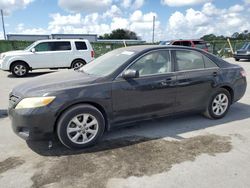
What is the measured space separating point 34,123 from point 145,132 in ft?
6.38

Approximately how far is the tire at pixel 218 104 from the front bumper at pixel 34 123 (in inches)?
122

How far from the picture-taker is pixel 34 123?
387 centimetres

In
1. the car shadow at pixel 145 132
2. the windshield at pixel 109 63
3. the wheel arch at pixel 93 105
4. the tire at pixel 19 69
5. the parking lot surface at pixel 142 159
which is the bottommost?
the parking lot surface at pixel 142 159

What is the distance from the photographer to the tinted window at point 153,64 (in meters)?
4.68

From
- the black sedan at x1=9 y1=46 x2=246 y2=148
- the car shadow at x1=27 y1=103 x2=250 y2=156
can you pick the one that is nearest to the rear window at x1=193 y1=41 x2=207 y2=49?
the car shadow at x1=27 y1=103 x2=250 y2=156

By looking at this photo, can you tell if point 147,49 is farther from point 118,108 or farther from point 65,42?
point 65,42

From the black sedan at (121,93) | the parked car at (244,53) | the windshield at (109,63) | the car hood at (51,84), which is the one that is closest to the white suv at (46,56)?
the windshield at (109,63)

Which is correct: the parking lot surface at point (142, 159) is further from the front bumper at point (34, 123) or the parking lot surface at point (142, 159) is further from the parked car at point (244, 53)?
the parked car at point (244, 53)

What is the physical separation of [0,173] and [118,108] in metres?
1.90

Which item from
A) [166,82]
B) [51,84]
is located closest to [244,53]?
[166,82]

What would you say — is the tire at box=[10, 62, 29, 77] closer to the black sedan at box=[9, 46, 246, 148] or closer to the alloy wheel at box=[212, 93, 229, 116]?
the black sedan at box=[9, 46, 246, 148]

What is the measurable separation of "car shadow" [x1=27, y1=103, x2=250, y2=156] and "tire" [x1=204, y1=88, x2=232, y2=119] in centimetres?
12

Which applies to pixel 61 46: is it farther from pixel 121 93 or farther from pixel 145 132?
pixel 121 93

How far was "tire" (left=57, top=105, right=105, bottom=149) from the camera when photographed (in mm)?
4023
